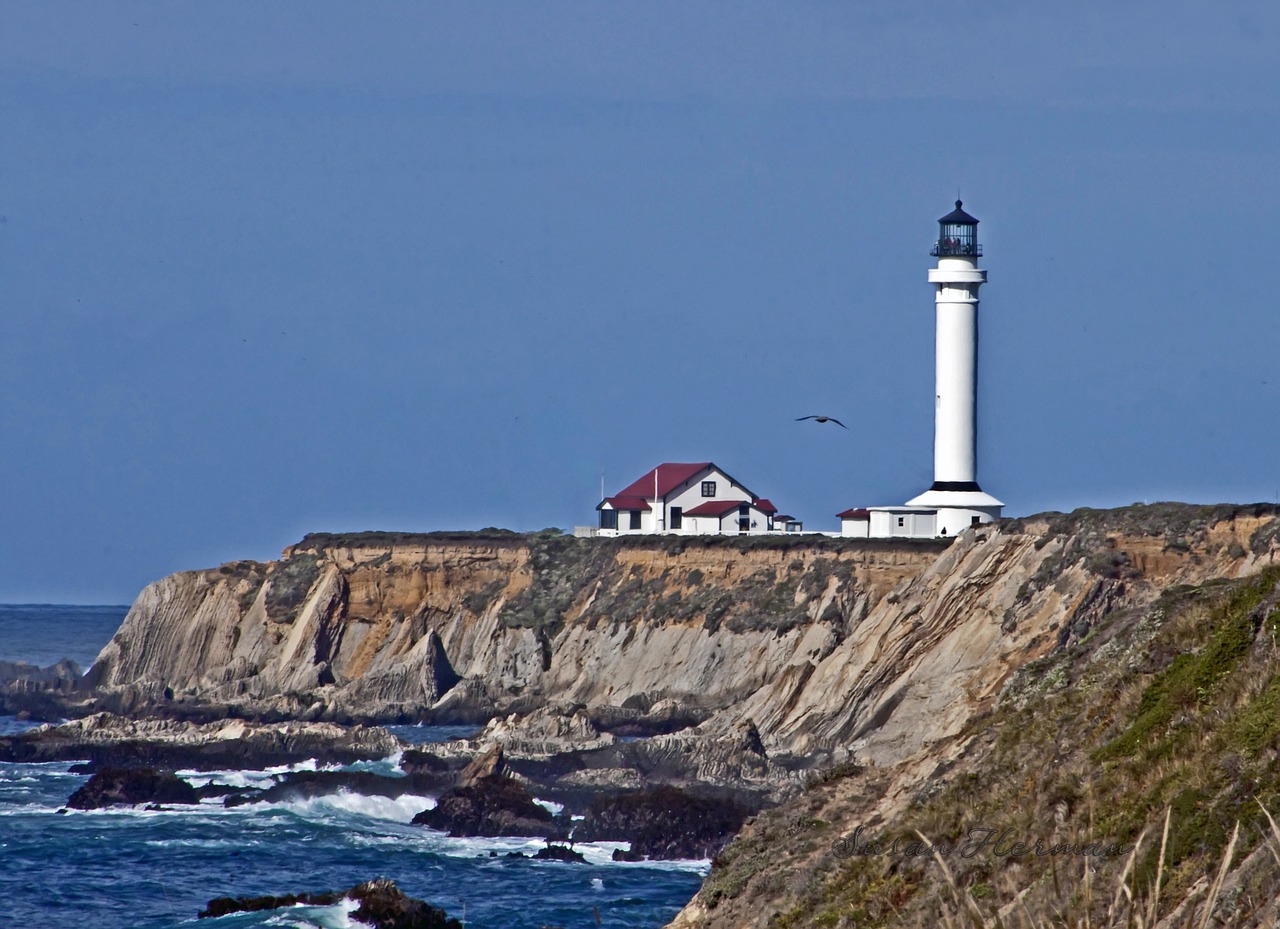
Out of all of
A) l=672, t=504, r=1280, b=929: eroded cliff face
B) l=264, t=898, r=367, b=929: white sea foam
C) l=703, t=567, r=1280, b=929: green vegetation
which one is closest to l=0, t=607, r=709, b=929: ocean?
l=264, t=898, r=367, b=929: white sea foam

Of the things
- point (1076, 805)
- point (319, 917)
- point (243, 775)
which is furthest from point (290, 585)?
point (1076, 805)

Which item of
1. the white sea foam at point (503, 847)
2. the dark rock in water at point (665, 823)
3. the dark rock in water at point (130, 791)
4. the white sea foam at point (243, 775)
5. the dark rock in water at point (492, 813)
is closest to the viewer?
the white sea foam at point (503, 847)

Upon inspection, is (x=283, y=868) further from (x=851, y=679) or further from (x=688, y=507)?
(x=688, y=507)

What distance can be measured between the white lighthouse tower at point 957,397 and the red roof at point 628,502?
19464 mm

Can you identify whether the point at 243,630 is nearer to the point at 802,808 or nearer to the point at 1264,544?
the point at 1264,544

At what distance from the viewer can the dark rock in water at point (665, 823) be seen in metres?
34.9

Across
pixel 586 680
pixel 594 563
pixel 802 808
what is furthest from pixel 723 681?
pixel 802 808

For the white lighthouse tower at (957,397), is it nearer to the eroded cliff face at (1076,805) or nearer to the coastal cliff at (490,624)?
the coastal cliff at (490,624)

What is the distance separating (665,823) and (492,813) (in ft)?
15.4

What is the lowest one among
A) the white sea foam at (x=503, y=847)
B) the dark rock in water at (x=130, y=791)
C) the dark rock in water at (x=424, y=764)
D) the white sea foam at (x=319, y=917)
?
the white sea foam at (x=319, y=917)

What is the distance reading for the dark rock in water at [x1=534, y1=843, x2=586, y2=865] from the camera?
3456cm

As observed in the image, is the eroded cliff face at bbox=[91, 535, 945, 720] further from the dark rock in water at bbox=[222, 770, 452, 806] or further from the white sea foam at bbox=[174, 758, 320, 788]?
the dark rock in water at bbox=[222, 770, 452, 806]

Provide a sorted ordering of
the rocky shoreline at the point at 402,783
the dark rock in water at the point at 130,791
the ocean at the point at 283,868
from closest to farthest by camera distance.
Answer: the ocean at the point at 283,868, the rocky shoreline at the point at 402,783, the dark rock in water at the point at 130,791

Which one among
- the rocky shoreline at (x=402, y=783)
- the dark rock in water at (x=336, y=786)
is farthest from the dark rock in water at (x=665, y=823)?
the dark rock in water at (x=336, y=786)
